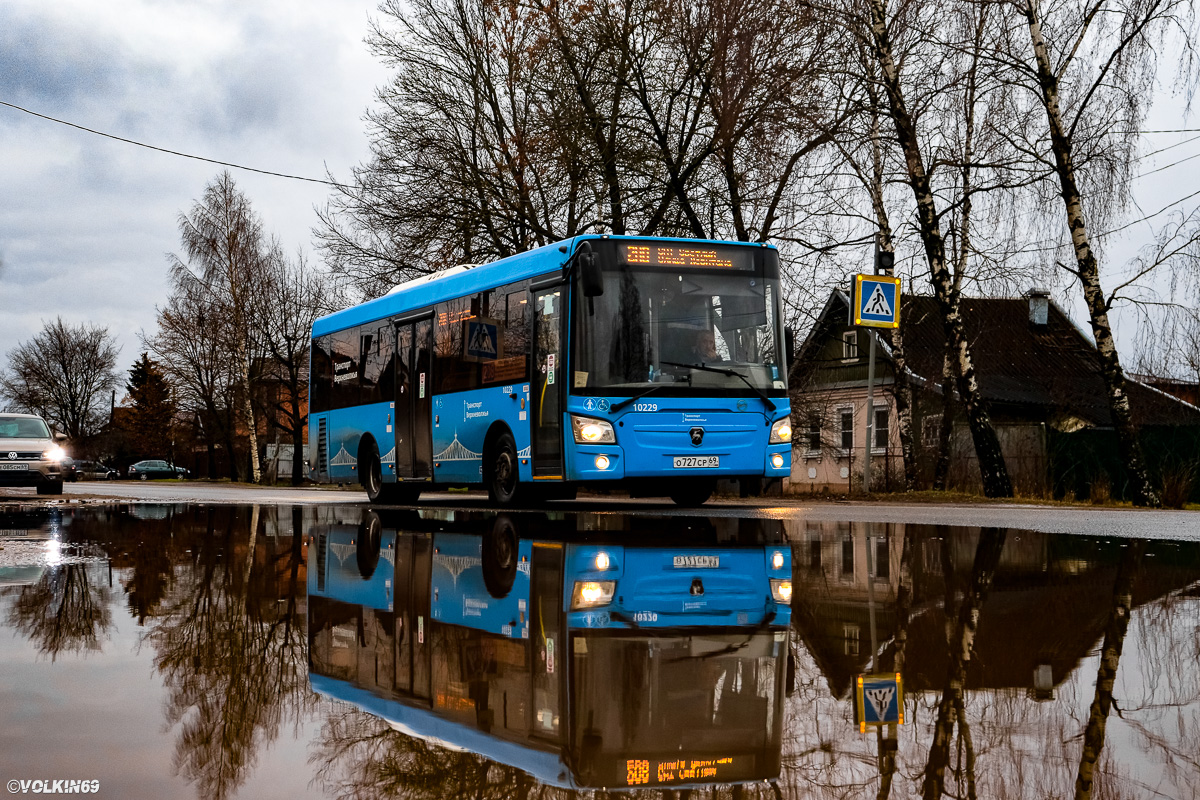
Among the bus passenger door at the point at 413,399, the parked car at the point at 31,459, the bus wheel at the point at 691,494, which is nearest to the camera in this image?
the bus wheel at the point at 691,494

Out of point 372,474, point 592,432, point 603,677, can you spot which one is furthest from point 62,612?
point 372,474

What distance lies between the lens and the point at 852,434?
49.2 m

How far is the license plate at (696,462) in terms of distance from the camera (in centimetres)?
1505

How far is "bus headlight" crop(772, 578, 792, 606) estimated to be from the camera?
21.2 feet

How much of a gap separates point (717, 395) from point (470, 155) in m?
17.9

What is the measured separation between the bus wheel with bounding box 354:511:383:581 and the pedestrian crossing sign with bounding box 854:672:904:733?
4.32m

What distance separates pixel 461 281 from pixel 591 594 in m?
12.8

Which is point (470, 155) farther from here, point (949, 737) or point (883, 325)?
point (949, 737)

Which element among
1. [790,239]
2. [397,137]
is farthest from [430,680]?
[397,137]

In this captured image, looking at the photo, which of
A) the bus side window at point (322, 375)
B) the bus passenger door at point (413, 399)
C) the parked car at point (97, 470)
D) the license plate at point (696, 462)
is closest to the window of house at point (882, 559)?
the license plate at point (696, 462)

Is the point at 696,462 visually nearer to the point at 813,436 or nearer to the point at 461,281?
the point at 461,281

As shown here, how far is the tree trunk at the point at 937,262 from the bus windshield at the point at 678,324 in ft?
27.0

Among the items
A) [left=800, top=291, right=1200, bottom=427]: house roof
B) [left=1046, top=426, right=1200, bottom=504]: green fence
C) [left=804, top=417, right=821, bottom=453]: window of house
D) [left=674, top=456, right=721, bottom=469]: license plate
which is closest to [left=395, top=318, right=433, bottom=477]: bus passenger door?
[left=674, top=456, right=721, bottom=469]: license plate

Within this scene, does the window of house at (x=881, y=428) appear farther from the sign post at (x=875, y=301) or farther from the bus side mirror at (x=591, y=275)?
the bus side mirror at (x=591, y=275)
